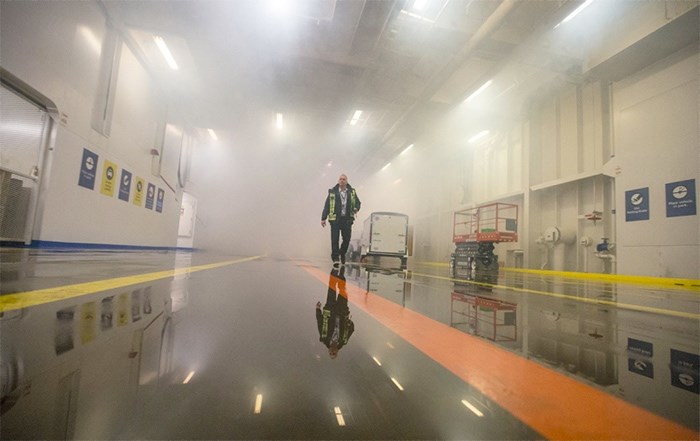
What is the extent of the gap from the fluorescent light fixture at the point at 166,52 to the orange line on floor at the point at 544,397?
10.8 meters

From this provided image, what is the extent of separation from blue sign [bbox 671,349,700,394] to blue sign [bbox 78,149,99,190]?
30.6 ft

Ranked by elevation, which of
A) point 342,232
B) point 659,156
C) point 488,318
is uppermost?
point 659,156

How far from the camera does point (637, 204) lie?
21.8ft

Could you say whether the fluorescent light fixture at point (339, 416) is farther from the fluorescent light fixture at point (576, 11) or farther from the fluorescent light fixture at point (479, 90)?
the fluorescent light fixture at point (479, 90)

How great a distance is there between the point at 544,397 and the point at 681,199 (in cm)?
776

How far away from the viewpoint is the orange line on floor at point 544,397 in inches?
21.0

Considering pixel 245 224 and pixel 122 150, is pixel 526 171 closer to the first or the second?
pixel 122 150

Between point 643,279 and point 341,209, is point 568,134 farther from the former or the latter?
point 341,209

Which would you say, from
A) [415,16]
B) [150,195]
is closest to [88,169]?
[150,195]

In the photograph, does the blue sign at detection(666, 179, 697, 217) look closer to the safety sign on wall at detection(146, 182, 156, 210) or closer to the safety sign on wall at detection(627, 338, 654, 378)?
the safety sign on wall at detection(627, 338, 654, 378)

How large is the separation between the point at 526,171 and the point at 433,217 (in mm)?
6080

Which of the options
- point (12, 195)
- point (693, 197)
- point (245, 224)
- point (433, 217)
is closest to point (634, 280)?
point (693, 197)

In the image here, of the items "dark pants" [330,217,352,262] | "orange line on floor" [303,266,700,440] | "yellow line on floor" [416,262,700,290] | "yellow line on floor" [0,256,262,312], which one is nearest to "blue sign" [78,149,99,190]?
"dark pants" [330,217,352,262]

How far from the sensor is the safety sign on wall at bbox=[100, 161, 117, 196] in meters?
7.98
